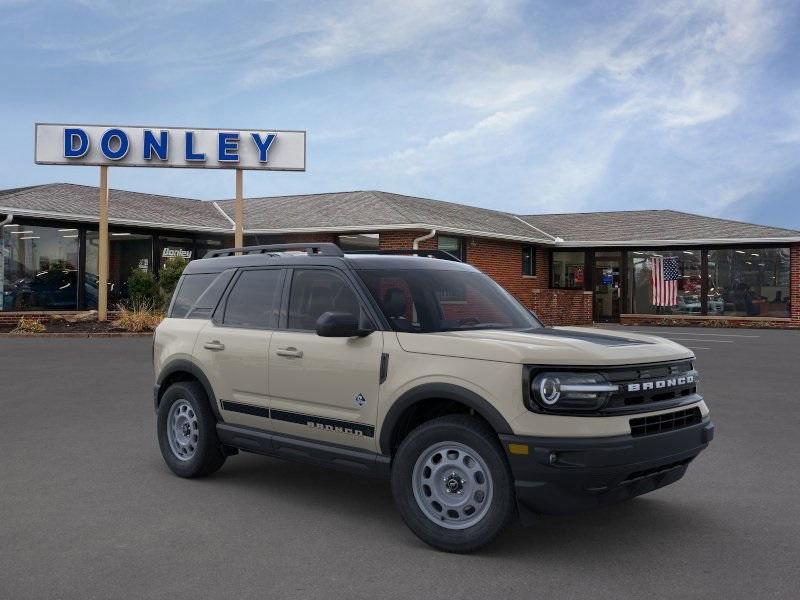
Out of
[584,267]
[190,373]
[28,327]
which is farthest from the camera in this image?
[584,267]

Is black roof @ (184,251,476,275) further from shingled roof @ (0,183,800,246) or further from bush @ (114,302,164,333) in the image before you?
shingled roof @ (0,183,800,246)

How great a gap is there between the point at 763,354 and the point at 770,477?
43.0ft

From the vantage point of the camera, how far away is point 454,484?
15.9ft

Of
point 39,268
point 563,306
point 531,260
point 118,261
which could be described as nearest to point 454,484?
point 39,268

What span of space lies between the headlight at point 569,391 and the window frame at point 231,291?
7.67ft

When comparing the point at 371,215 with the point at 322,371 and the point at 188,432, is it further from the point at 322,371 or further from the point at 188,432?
the point at 322,371

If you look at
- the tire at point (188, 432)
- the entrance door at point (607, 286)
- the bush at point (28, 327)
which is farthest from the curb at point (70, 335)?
the entrance door at point (607, 286)

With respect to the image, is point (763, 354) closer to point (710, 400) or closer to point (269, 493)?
point (710, 400)

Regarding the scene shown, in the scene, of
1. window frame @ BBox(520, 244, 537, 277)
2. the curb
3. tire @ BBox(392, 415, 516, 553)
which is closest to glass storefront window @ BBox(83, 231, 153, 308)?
the curb

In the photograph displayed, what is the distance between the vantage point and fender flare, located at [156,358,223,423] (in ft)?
21.4

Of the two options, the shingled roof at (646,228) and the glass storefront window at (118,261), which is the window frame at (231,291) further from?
the shingled roof at (646,228)

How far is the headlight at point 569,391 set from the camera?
457 cm

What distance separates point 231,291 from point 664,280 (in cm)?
2826

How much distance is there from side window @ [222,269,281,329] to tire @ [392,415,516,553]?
1787 mm
